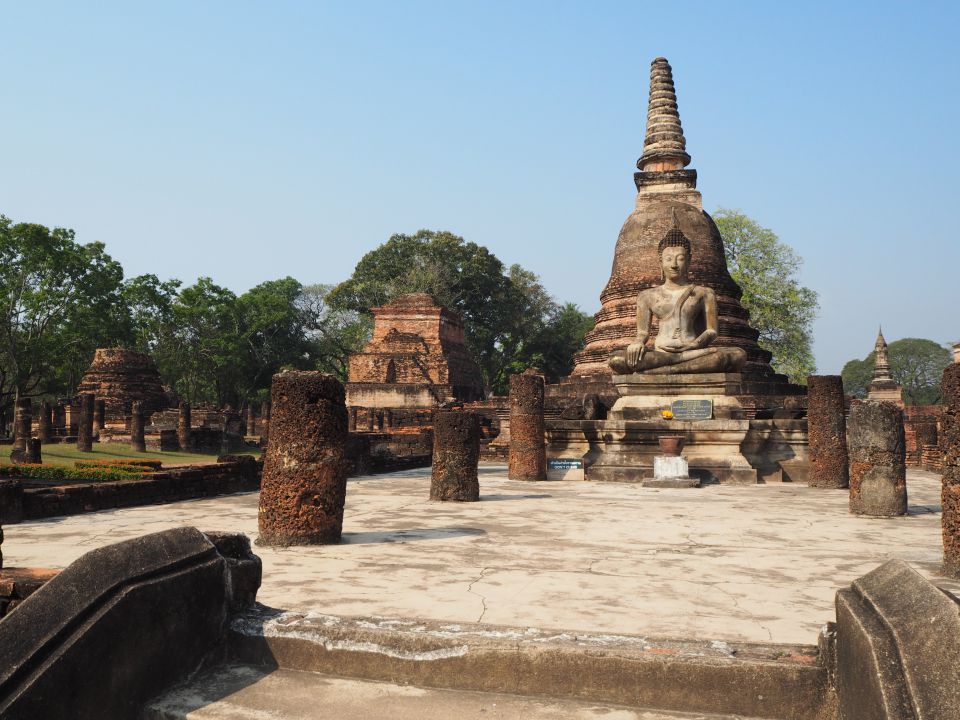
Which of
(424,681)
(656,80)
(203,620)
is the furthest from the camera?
(656,80)

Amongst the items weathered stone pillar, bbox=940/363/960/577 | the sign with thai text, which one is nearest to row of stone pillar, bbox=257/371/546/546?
weathered stone pillar, bbox=940/363/960/577

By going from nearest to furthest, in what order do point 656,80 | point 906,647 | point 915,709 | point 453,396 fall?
point 915,709 < point 906,647 < point 656,80 < point 453,396

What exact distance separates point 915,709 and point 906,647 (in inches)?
9.0

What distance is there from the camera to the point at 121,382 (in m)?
31.4

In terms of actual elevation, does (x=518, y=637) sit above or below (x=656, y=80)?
below

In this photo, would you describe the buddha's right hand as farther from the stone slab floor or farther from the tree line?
the tree line

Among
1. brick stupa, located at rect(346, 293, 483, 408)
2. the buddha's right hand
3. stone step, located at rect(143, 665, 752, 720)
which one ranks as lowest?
stone step, located at rect(143, 665, 752, 720)

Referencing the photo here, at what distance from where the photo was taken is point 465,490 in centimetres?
906

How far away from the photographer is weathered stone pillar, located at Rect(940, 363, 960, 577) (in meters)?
4.88

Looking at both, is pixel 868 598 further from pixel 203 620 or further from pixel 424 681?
pixel 203 620

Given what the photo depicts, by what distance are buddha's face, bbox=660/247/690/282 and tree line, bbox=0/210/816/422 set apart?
21.8 metres

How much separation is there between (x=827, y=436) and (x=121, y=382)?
27.3 m

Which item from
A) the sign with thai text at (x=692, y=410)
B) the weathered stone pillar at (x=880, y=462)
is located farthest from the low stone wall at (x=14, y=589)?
the sign with thai text at (x=692, y=410)

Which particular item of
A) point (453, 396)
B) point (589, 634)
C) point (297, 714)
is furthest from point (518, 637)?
point (453, 396)
